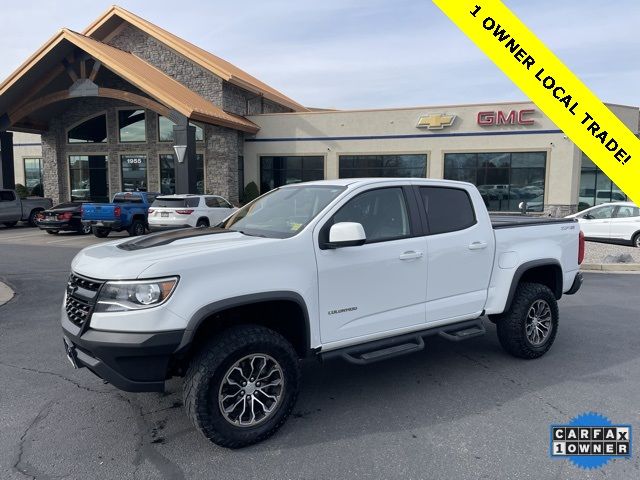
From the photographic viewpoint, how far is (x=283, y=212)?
14.0 ft

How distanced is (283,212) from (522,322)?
8.70ft

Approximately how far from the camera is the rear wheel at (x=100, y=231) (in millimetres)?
16894

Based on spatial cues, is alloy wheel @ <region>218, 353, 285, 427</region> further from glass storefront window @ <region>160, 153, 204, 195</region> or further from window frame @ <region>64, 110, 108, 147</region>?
window frame @ <region>64, 110, 108, 147</region>

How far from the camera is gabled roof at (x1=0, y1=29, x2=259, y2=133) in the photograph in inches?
772

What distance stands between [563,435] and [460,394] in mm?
886

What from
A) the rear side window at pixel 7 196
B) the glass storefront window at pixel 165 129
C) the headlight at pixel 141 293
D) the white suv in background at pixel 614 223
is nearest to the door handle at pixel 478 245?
the headlight at pixel 141 293

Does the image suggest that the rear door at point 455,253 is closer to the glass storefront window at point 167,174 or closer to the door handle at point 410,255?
the door handle at point 410,255

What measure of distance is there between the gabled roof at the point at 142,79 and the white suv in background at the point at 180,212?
15.7 ft

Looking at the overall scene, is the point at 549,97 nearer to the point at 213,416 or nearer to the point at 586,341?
the point at 586,341

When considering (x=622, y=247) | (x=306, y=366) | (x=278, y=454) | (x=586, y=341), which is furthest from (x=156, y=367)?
(x=622, y=247)

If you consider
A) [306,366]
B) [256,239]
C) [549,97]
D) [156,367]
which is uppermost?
[549,97]

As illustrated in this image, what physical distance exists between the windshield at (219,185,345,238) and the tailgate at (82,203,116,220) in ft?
43.0

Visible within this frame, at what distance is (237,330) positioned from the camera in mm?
3465

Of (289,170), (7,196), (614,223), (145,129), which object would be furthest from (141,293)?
(145,129)
